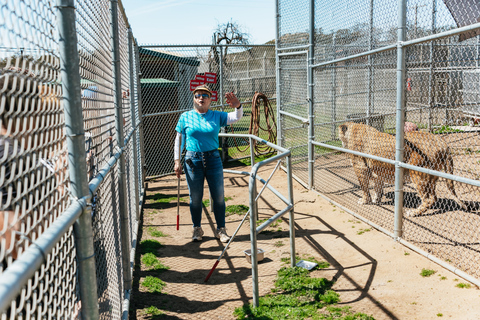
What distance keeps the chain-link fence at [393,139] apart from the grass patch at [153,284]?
2.92m

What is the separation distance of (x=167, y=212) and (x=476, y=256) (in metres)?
4.69

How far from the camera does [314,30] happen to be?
7641 mm

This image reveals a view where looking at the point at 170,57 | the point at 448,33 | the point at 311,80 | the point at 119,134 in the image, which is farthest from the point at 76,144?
the point at 170,57

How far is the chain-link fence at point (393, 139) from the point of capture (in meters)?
4.93

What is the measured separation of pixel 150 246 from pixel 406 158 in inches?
143

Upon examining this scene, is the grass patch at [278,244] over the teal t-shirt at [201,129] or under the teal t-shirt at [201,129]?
under

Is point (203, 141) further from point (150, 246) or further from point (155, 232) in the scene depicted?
point (155, 232)

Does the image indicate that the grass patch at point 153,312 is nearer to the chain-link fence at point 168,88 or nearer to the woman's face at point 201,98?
the woman's face at point 201,98

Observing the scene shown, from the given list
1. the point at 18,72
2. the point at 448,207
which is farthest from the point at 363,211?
the point at 18,72

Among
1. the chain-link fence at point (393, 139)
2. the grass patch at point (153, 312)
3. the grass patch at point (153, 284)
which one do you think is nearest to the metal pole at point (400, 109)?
the chain-link fence at point (393, 139)

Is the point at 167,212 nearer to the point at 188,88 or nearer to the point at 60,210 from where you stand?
the point at 188,88

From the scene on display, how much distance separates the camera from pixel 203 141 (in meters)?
5.33

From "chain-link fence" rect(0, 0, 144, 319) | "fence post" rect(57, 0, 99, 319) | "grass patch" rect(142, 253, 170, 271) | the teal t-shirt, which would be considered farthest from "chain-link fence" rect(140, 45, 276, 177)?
"fence post" rect(57, 0, 99, 319)

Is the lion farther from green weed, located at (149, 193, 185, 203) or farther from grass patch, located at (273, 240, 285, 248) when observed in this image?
green weed, located at (149, 193, 185, 203)
